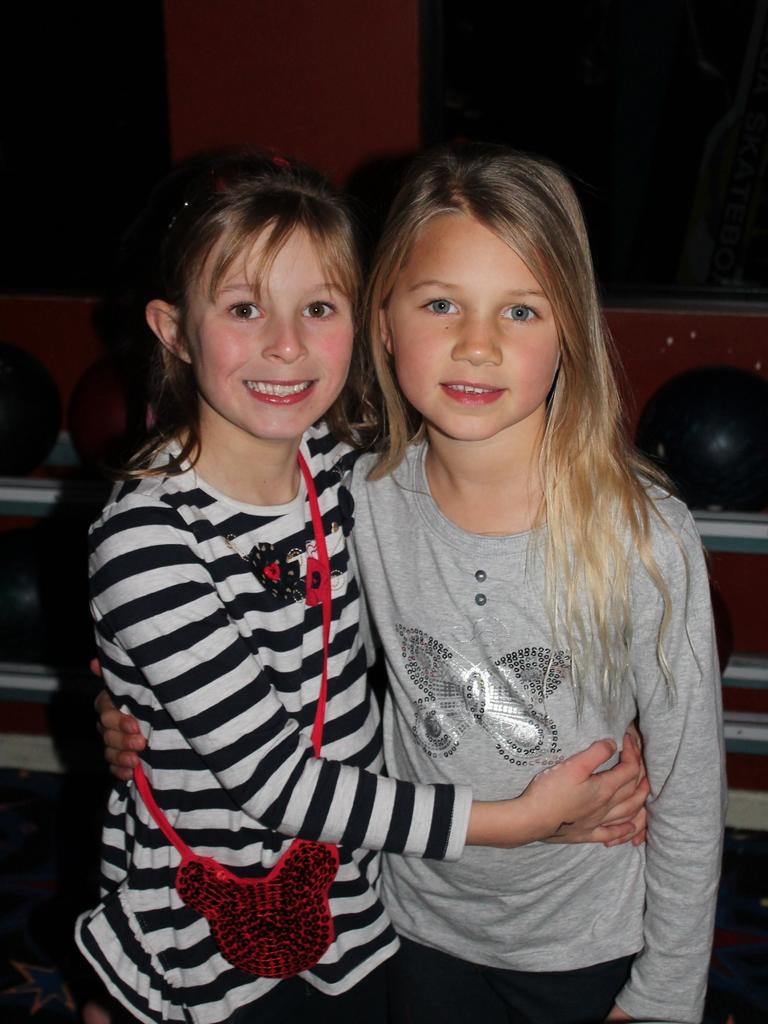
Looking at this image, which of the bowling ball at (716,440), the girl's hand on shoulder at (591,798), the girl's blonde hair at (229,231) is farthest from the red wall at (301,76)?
the girl's hand on shoulder at (591,798)

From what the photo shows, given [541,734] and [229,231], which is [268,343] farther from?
[541,734]

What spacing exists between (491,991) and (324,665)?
1.88 feet

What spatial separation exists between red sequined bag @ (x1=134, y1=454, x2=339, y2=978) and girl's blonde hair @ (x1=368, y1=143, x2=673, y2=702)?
0.37 m

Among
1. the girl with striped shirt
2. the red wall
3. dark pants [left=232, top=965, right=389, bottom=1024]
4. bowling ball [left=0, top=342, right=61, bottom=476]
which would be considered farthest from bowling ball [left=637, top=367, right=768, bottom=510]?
bowling ball [left=0, top=342, right=61, bottom=476]

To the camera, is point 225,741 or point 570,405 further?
point 570,405

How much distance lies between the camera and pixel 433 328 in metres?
1.33

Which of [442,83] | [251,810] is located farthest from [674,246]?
[251,810]

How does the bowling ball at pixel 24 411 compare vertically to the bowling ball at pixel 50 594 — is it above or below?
above

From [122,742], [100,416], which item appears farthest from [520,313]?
[100,416]

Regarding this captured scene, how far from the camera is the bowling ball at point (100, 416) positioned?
282cm

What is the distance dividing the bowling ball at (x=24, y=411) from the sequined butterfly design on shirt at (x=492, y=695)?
6.13ft

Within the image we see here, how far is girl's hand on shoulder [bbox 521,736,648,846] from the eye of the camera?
4.41 ft

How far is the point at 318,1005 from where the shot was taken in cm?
148

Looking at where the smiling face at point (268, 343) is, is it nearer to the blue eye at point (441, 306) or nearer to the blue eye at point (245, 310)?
the blue eye at point (245, 310)
